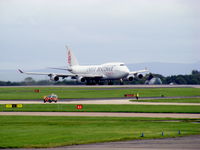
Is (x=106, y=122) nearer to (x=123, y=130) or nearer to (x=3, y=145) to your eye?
(x=123, y=130)

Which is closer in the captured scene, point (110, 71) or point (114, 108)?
point (114, 108)

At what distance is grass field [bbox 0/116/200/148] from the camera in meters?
41.9

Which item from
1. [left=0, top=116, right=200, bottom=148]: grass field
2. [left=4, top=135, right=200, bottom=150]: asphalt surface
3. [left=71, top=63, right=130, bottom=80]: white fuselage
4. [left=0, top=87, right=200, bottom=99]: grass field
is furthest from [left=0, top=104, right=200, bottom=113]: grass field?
[left=71, top=63, right=130, bottom=80]: white fuselage

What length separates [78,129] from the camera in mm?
49312

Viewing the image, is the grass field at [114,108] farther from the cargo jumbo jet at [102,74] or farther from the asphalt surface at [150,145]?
the cargo jumbo jet at [102,74]

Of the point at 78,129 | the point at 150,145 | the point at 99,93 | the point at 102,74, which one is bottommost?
the point at 150,145

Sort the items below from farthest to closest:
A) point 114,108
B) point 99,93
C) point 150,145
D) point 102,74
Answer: point 102,74, point 99,93, point 114,108, point 150,145

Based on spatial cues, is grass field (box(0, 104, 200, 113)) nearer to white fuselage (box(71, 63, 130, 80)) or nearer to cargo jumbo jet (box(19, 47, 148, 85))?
white fuselage (box(71, 63, 130, 80))

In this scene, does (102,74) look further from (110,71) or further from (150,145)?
(150,145)

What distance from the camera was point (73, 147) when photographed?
38344 millimetres

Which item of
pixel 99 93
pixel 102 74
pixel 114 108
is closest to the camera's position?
pixel 114 108

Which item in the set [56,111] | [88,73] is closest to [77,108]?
[56,111]

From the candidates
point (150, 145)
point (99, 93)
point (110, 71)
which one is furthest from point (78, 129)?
point (110, 71)

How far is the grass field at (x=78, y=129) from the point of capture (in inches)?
1649
